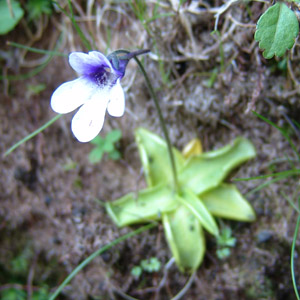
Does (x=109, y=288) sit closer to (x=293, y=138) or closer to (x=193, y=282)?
(x=193, y=282)

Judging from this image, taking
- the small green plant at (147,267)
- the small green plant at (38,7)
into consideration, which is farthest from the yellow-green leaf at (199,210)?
the small green plant at (38,7)

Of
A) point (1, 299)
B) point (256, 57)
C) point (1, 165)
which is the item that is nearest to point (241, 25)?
point (256, 57)

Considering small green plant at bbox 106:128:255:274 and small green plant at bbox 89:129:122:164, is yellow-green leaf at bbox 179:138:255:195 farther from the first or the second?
small green plant at bbox 89:129:122:164

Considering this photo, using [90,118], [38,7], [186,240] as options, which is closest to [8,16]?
[38,7]

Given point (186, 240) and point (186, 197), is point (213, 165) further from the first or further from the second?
point (186, 240)

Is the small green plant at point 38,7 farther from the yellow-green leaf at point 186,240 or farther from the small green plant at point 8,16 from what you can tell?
the yellow-green leaf at point 186,240

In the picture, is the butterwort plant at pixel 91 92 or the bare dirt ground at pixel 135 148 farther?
the bare dirt ground at pixel 135 148

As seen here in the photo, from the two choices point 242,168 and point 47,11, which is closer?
point 242,168
